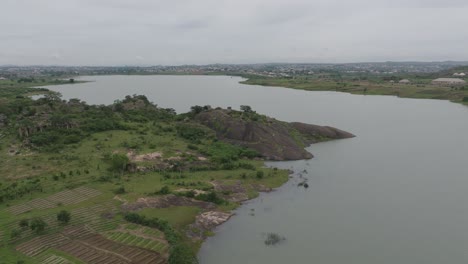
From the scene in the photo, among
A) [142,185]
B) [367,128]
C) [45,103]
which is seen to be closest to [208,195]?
[142,185]

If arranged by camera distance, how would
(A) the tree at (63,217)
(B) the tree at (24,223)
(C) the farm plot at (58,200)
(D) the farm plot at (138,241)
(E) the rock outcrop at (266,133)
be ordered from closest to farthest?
(D) the farm plot at (138,241), (B) the tree at (24,223), (A) the tree at (63,217), (C) the farm plot at (58,200), (E) the rock outcrop at (266,133)

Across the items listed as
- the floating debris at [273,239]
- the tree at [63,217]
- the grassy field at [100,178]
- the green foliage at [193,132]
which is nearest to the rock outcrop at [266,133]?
the green foliage at [193,132]

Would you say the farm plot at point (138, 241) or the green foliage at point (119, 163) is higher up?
the green foliage at point (119, 163)

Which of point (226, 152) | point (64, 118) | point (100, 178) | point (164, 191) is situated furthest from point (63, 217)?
point (64, 118)

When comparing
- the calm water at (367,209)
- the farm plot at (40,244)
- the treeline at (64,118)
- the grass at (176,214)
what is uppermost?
the treeline at (64,118)

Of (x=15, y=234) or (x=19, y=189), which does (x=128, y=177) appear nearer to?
(x=19, y=189)

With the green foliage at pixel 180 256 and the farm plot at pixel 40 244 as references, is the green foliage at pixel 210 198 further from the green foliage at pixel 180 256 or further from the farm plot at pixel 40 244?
the farm plot at pixel 40 244

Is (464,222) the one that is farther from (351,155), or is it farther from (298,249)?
(351,155)

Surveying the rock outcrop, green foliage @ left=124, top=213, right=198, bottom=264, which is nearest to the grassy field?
green foliage @ left=124, top=213, right=198, bottom=264

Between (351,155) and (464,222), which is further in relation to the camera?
(351,155)
